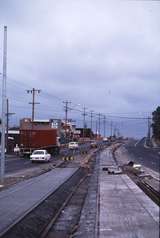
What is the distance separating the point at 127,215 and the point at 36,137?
53.7 metres

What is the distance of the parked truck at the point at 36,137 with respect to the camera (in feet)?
235

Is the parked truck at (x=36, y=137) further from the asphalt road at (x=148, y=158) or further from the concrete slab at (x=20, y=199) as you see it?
the concrete slab at (x=20, y=199)

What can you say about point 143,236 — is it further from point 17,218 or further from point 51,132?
point 51,132

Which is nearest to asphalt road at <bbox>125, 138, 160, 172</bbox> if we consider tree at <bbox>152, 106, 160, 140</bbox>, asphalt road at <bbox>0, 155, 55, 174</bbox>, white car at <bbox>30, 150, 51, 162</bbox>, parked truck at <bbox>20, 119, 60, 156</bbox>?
white car at <bbox>30, 150, 51, 162</bbox>

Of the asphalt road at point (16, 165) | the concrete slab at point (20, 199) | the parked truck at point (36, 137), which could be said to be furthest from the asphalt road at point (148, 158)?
the concrete slab at point (20, 199)

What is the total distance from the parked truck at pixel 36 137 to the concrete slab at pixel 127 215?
A: 43.5 m

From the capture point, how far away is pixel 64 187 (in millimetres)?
31844

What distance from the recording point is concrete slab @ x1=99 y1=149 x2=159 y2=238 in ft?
48.9

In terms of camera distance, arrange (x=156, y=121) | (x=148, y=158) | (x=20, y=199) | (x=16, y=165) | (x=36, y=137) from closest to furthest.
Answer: (x=20, y=199) → (x=16, y=165) → (x=36, y=137) → (x=148, y=158) → (x=156, y=121)

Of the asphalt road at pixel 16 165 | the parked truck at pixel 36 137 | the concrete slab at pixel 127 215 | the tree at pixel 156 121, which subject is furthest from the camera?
the tree at pixel 156 121

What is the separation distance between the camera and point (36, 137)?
236 ft

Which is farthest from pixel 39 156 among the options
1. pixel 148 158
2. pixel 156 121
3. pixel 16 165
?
pixel 156 121

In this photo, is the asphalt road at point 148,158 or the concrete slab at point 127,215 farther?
the asphalt road at point 148,158

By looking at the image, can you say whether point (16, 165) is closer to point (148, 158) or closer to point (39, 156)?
point (39, 156)
